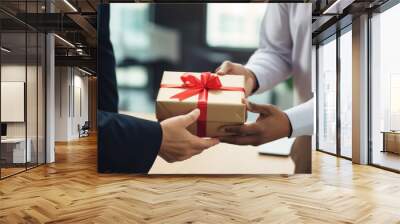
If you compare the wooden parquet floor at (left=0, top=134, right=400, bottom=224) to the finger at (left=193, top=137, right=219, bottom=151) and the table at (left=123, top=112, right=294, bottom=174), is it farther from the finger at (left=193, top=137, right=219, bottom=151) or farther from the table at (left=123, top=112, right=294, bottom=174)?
the finger at (left=193, top=137, right=219, bottom=151)

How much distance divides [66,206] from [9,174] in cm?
268

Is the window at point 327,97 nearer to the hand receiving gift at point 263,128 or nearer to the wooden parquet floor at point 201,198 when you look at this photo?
the wooden parquet floor at point 201,198

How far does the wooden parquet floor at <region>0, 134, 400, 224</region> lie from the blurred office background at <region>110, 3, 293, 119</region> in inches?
41.7

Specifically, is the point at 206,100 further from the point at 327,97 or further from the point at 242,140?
the point at 327,97

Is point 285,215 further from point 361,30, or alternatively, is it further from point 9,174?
→ point 361,30

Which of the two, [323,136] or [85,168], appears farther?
[323,136]

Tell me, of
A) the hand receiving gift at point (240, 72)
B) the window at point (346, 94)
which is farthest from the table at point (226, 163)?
the window at point (346, 94)

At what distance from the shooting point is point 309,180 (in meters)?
5.53

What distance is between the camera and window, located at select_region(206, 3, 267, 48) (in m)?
3.52

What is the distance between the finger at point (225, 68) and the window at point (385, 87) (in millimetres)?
4331

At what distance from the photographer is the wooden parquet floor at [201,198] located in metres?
3.63

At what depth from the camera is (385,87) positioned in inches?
276

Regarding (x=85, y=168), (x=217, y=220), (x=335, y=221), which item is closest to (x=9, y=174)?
Answer: (x=85, y=168)

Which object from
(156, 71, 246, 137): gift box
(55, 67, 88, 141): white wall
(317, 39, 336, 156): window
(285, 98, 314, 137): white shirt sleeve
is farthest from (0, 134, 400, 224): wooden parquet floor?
(55, 67, 88, 141): white wall
